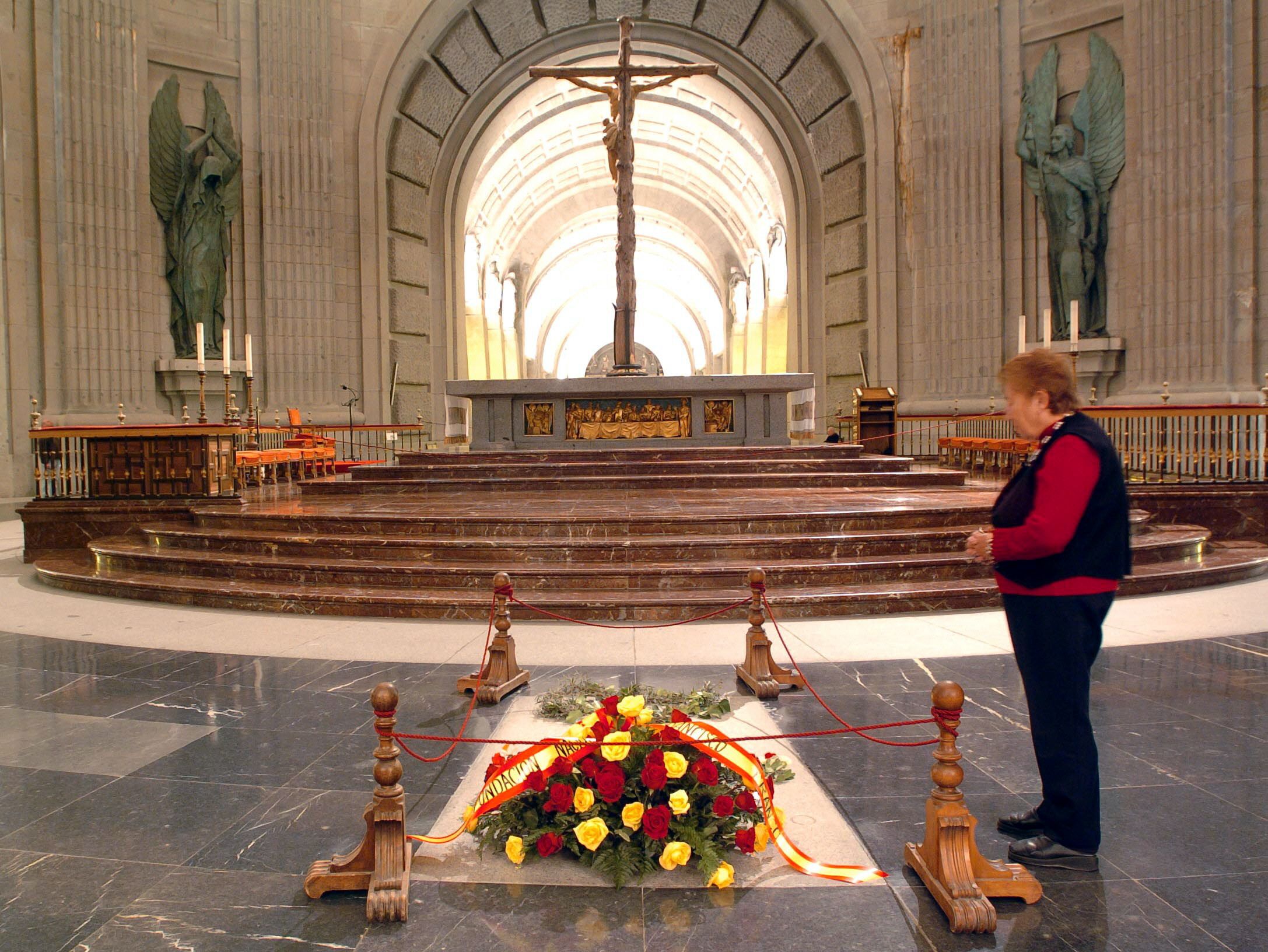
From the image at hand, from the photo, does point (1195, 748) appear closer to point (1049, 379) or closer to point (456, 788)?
point (1049, 379)

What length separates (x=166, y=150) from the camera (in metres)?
15.0

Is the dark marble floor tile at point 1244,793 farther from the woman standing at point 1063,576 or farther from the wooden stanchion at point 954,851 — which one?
the wooden stanchion at point 954,851

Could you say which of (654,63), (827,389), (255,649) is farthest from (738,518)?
(654,63)

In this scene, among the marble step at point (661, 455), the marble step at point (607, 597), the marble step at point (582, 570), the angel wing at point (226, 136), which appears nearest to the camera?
the marble step at point (607, 597)

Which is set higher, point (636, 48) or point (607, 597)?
point (636, 48)

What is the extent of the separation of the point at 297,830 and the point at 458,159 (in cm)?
1810

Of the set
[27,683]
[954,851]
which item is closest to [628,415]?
[27,683]

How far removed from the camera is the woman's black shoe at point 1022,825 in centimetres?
273

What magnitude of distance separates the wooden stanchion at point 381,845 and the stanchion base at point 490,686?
5.40 feet

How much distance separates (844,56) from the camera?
16438mm

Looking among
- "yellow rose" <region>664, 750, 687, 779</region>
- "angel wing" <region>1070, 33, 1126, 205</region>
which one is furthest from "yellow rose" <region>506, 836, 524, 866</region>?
"angel wing" <region>1070, 33, 1126, 205</region>

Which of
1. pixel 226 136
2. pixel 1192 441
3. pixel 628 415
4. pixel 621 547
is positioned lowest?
pixel 621 547

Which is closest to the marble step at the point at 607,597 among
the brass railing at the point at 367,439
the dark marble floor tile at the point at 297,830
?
the dark marble floor tile at the point at 297,830

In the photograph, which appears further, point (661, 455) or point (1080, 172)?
point (1080, 172)
